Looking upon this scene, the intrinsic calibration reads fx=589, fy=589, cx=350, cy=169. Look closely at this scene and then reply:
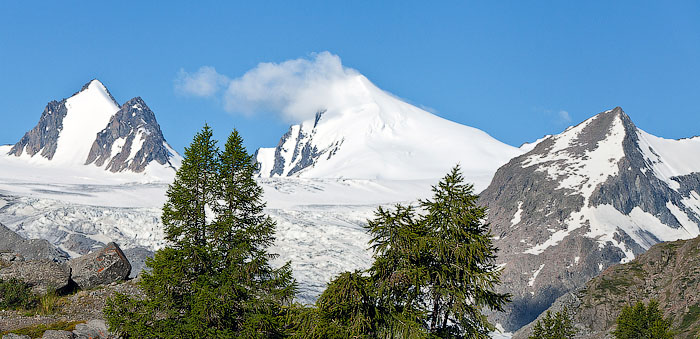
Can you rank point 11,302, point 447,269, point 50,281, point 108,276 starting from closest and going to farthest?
point 447,269
point 11,302
point 50,281
point 108,276

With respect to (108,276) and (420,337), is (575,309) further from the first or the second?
(420,337)

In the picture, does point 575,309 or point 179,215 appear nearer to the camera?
point 179,215

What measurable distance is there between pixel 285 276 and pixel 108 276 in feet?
49.7

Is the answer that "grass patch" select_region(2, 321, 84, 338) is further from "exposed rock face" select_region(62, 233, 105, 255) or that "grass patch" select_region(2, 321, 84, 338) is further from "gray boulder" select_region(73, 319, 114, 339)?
"exposed rock face" select_region(62, 233, 105, 255)

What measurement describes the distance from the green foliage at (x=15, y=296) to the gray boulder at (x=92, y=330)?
5.97m

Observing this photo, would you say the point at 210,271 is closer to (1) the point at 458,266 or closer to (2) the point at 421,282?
(2) the point at 421,282

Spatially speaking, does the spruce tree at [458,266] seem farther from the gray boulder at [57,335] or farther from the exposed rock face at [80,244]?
the exposed rock face at [80,244]

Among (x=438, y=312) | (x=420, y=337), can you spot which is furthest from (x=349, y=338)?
(x=438, y=312)

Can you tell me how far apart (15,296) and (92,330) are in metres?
7.19

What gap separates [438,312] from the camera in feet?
59.0

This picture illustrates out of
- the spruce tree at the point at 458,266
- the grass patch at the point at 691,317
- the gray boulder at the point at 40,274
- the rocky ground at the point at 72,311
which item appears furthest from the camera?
the grass patch at the point at 691,317

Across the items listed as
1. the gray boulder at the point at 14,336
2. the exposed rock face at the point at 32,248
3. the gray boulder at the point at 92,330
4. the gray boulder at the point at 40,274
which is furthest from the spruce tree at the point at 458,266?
the exposed rock face at the point at 32,248

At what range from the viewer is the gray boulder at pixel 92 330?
26234mm

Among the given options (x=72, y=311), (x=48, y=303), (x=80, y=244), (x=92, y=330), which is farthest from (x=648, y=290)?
(x=80, y=244)
